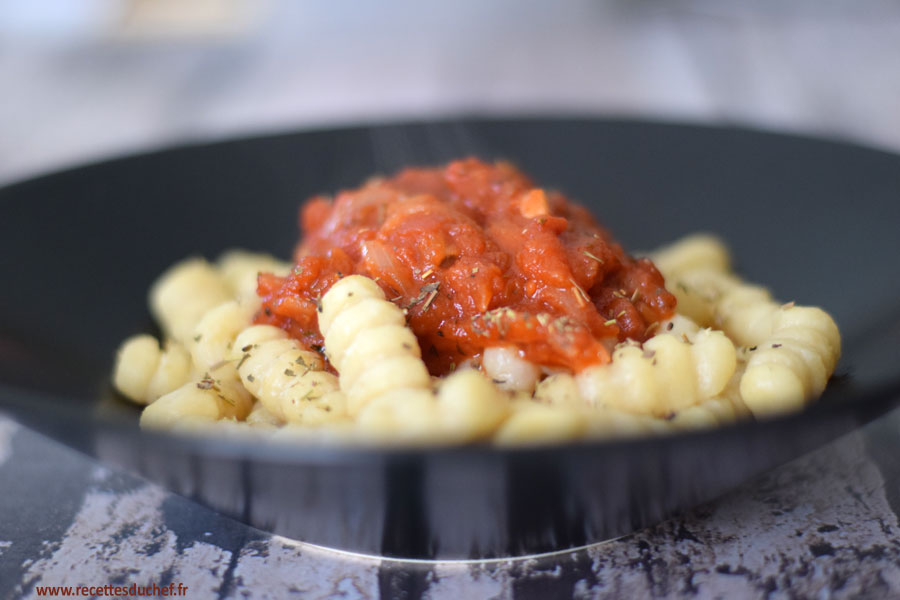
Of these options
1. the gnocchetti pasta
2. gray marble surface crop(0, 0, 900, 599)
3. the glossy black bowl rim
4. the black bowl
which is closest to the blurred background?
gray marble surface crop(0, 0, 900, 599)

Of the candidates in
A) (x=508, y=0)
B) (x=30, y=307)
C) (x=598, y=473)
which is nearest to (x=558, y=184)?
(x=30, y=307)

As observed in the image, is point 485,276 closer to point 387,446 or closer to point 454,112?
point 387,446

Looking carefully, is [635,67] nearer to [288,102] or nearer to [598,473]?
[288,102]

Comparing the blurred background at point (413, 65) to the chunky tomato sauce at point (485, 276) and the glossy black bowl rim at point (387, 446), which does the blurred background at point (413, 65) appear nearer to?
the chunky tomato sauce at point (485, 276)

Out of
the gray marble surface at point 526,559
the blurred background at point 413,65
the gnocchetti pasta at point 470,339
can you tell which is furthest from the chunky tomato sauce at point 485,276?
the blurred background at point 413,65

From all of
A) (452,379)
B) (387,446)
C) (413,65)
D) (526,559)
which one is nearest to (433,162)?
(452,379)

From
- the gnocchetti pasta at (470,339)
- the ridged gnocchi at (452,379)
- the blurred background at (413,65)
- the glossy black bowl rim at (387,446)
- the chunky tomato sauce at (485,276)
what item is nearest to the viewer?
the glossy black bowl rim at (387,446)

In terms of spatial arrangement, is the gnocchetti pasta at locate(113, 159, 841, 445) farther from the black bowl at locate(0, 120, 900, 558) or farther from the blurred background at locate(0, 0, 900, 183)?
the blurred background at locate(0, 0, 900, 183)
